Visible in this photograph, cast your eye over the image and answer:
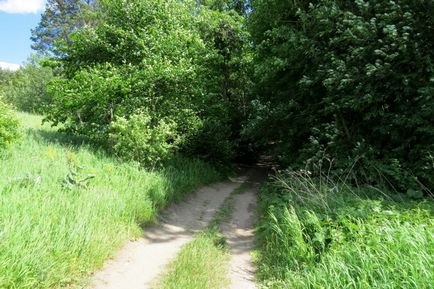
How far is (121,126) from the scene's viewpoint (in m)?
10.4

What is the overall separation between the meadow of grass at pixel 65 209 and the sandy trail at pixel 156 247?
21cm

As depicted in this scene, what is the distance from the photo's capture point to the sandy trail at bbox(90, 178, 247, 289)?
5355 millimetres

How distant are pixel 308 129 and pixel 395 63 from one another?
3.76m

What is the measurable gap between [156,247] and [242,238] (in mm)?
2036

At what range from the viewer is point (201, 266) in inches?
228

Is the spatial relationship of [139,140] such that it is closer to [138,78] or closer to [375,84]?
[138,78]

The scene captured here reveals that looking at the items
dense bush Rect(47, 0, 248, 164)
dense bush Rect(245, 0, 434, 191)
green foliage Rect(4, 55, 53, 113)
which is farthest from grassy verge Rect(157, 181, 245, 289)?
green foliage Rect(4, 55, 53, 113)

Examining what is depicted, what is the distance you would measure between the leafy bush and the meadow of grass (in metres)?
0.23

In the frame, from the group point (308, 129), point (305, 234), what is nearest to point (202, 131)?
point (308, 129)

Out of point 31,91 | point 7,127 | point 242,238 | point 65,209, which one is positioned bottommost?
point 242,238

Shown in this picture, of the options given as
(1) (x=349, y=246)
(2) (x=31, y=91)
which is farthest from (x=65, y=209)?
(2) (x=31, y=91)

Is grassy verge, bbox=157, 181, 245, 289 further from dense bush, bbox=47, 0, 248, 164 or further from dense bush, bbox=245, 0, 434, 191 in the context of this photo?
dense bush, bbox=47, 0, 248, 164

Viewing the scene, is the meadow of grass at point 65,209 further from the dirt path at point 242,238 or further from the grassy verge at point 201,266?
the dirt path at point 242,238

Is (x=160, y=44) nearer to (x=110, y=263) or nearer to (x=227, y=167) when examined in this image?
(x=227, y=167)
